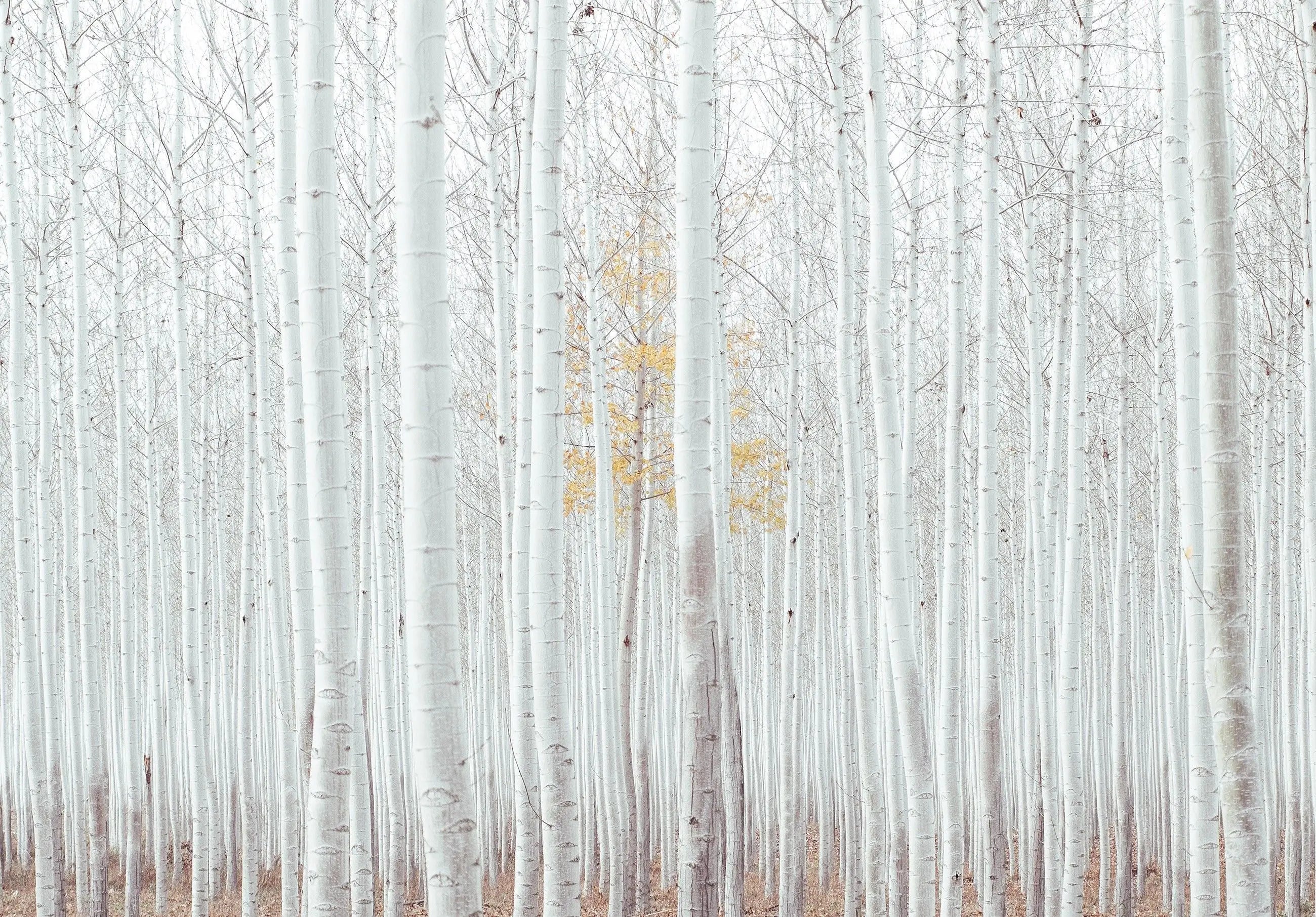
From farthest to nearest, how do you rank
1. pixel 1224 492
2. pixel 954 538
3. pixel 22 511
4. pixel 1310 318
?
pixel 22 511, pixel 954 538, pixel 1310 318, pixel 1224 492

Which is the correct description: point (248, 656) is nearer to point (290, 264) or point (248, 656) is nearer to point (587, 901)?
point (587, 901)

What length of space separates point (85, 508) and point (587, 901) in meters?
6.66

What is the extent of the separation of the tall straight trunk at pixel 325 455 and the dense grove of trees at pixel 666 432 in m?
0.02

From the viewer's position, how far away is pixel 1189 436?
3.75 meters

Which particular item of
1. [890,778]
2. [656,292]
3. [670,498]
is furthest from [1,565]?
[890,778]

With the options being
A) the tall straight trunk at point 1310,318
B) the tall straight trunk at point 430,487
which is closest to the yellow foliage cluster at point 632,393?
the tall straight trunk at point 1310,318

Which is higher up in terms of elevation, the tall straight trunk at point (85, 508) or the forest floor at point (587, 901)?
the tall straight trunk at point (85, 508)

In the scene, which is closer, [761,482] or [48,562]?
[48,562]

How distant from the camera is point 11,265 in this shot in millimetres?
6875

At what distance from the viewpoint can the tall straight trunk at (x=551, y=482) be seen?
412 centimetres

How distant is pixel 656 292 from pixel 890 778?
16.1 ft

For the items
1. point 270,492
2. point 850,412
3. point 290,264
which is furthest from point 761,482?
point 290,264

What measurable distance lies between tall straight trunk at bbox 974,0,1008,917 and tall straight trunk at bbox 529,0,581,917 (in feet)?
7.81

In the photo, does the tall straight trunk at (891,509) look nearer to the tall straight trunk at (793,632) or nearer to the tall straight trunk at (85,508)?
the tall straight trunk at (793,632)
